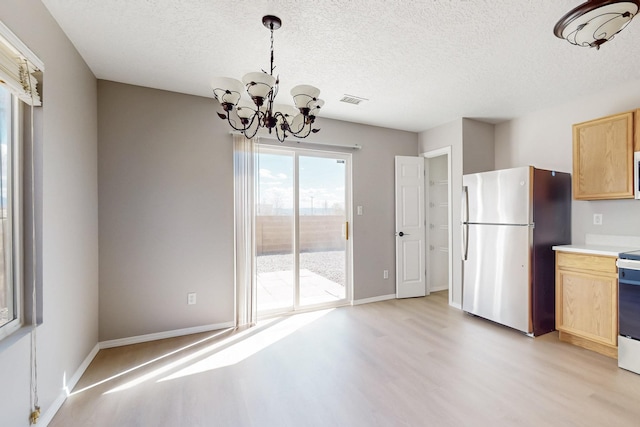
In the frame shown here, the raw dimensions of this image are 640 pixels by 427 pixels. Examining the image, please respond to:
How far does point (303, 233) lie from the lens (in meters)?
3.85

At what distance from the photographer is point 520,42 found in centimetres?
222

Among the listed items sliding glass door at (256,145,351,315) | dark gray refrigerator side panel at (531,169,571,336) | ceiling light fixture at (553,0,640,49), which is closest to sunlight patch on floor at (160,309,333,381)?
sliding glass door at (256,145,351,315)

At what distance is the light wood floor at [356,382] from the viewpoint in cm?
185

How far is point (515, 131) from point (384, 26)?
9.68 ft

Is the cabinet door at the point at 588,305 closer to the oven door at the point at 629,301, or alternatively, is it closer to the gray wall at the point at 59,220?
the oven door at the point at 629,301

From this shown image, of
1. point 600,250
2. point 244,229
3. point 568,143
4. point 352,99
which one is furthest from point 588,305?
point 244,229

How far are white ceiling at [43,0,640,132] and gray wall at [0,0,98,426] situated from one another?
32 centimetres

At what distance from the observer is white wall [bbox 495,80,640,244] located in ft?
9.66

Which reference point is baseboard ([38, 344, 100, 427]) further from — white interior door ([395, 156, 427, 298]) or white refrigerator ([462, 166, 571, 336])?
white refrigerator ([462, 166, 571, 336])

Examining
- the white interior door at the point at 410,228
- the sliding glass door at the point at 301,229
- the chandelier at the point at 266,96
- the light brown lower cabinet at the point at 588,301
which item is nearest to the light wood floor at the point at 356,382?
the light brown lower cabinet at the point at 588,301

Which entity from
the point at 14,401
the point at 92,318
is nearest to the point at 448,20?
the point at 14,401

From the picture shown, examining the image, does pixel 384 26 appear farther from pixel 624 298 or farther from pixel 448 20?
pixel 624 298

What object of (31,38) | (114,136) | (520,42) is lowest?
(114,136)

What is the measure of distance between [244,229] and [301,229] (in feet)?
2.59
